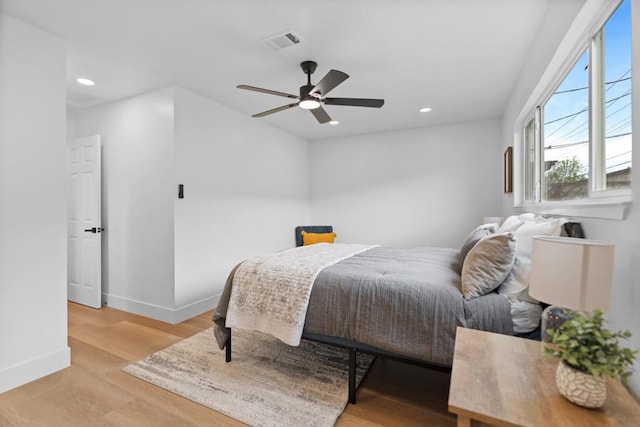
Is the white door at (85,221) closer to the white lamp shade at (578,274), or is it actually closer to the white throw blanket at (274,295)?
the white throw blanket at (274,295)

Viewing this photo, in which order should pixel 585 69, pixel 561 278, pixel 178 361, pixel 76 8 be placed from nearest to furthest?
pixel 561 278 < pixel 585 69 < pixel 76 8 < pixel 178 361

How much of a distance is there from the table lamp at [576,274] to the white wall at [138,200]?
3.15 m

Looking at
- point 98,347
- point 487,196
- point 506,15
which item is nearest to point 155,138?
point 98,347

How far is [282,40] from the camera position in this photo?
229 centimetres

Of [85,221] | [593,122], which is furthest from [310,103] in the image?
[85,221]

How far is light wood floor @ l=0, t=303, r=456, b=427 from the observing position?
5.56 feet

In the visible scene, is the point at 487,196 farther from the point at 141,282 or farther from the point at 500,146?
the point at 141,282

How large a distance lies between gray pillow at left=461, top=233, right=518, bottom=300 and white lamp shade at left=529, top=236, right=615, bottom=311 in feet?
2.09

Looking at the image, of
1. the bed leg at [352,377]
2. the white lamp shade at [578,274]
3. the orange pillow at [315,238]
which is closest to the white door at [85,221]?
the orange pillow at [315,238]

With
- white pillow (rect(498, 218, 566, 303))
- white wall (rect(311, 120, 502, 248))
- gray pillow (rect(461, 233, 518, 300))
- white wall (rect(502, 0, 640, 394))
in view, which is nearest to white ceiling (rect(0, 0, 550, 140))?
white wall (rect(502, 0, 640, 394))

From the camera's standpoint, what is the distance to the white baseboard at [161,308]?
3.13 meters

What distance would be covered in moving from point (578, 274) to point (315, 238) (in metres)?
4.21

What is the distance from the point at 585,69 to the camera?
1.75 meters

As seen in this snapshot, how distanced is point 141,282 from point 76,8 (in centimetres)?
261
